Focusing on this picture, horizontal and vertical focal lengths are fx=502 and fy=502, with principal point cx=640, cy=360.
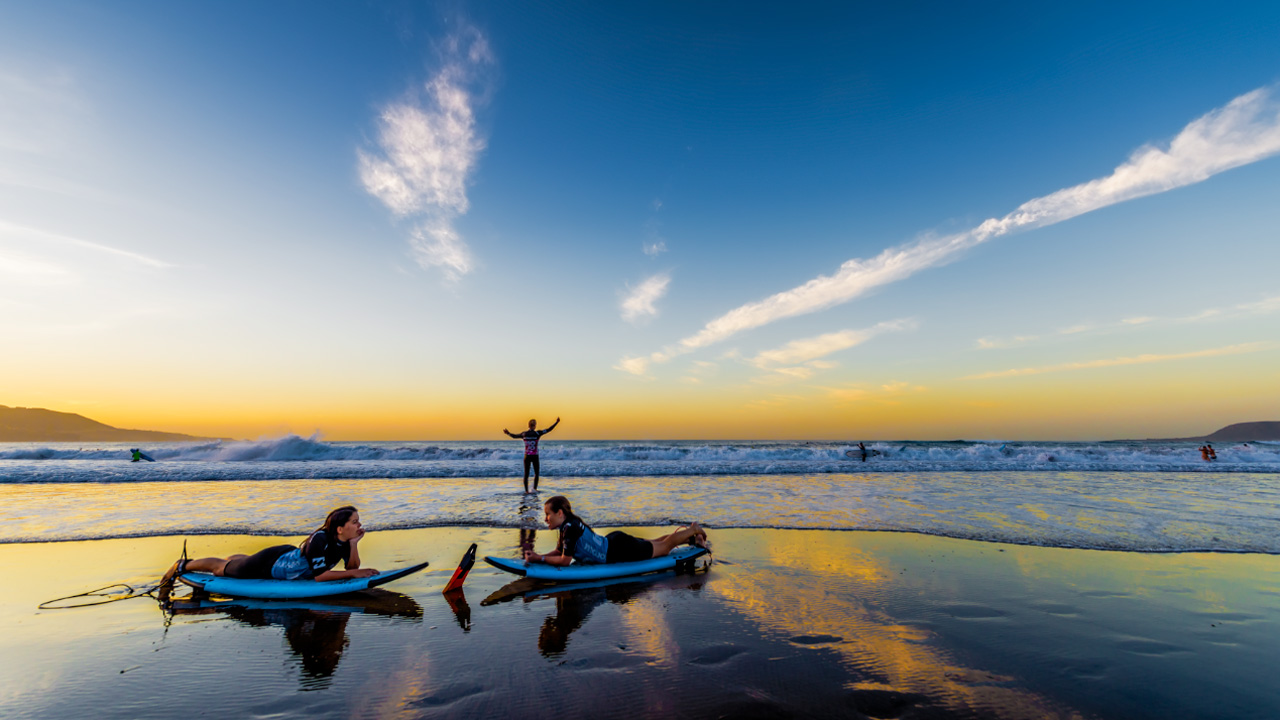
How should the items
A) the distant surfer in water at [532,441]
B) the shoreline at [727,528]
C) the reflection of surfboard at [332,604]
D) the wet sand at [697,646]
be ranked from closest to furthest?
1. the wet sand at [697,646]
2. the reflection of surfboard at [332,604]
3. the shoreline at [727,528]
4. the distant surfer in water at [532,441]

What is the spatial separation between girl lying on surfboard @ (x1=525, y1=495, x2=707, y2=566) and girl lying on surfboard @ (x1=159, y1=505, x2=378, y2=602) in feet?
7.10

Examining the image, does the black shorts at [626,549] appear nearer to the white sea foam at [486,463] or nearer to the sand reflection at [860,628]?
the sand reflection at [860,628]

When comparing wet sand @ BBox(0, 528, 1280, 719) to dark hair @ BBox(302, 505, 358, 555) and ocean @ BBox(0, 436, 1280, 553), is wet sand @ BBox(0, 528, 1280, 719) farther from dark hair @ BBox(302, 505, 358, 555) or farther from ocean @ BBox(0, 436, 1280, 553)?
ocean @ BBox(0, 436, 1280, 553)

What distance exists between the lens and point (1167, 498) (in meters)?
14.2

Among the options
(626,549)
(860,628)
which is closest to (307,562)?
(626,549)

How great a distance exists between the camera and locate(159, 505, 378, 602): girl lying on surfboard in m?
6.05

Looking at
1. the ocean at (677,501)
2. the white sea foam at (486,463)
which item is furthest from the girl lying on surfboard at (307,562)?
the white sea foam at (486,463)

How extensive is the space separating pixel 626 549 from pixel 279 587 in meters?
4.23

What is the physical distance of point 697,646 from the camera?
453cm

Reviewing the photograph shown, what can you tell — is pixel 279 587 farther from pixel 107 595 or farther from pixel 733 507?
pixel 733 507

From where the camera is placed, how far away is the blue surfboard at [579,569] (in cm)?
659

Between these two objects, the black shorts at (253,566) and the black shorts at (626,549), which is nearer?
the black shorts at (253,566)

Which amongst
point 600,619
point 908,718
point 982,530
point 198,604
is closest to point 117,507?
point 198,604

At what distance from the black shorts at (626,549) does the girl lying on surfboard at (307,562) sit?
298 cm
